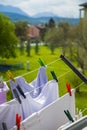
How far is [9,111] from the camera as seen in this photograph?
1999 mm

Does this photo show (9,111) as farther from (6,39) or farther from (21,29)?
(21,29)

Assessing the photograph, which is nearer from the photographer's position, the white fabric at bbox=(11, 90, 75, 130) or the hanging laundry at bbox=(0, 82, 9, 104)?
the white fabric at bbox=(11, 90, 75, 130)

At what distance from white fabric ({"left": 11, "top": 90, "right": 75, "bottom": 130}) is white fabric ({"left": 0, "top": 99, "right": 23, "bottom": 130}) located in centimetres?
14

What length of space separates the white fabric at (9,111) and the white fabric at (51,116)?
0.14 metres

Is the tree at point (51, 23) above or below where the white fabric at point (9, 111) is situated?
below

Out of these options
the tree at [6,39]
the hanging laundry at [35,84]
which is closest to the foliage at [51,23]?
the tree at [6,39]

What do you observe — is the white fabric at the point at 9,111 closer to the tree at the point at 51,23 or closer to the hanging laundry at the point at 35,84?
the hanging laundry at the point at 35,84

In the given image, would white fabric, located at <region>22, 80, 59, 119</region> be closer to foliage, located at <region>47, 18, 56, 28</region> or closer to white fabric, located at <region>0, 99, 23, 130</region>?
white fabric, located at <region>0, 99, 23, 130</region>

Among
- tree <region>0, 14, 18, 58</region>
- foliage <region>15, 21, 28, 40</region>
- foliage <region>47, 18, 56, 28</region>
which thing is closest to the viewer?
tree <region>0, 14, 18, 58</region>

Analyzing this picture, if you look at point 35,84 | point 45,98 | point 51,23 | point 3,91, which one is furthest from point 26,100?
point 51,23

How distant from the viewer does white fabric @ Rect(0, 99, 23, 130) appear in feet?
6.45

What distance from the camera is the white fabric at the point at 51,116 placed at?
1.91m

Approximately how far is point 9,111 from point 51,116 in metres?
0.27

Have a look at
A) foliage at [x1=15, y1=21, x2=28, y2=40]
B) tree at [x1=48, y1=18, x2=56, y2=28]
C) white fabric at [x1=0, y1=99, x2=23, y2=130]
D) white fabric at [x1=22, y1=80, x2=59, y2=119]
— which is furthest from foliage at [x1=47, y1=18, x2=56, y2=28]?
white fabric at [x1=0, y1=99, x2=23, y2=130]
